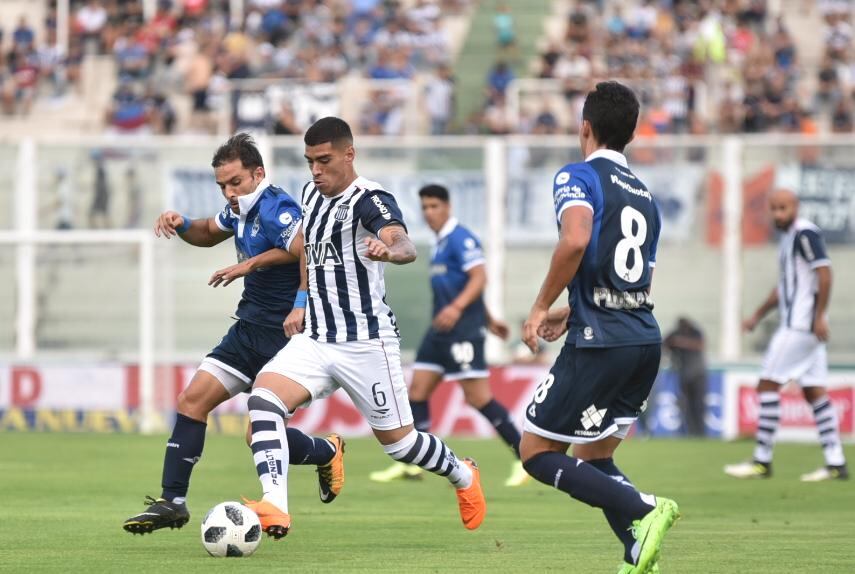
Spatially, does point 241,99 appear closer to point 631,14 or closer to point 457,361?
point 631,14

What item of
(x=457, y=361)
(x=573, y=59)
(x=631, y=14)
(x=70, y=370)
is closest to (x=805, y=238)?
(x=457, y=361)

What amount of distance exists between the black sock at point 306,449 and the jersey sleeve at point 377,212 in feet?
5.15

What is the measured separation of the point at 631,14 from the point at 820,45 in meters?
3.51

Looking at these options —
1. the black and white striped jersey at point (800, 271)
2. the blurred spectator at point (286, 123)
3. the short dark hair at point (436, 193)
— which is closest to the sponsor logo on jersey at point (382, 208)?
the short dark hair at point (436, 193)

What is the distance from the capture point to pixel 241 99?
2416 centimetres

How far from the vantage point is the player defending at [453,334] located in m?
13.6

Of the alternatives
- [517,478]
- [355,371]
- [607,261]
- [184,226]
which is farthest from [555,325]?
[517,478]

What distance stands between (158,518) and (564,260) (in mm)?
2983

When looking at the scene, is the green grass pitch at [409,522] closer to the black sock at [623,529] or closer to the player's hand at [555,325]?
the black sock at [623,529]

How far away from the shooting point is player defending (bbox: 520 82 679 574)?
7035 millimetres

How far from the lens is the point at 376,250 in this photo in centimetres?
762

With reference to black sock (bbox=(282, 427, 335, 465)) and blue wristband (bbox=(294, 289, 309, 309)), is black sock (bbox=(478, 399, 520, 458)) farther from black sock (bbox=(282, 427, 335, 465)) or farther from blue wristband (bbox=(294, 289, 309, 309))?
blue wristband (bbox=(294, 289, 309, 309))

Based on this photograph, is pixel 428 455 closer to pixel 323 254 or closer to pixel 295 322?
A: pixel 295 322

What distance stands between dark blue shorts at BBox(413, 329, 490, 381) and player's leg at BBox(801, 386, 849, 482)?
3244 mm
